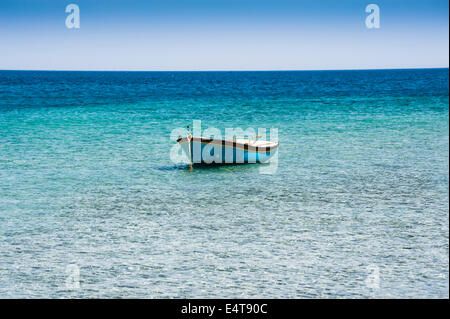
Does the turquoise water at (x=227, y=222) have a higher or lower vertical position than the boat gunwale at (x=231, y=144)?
lower

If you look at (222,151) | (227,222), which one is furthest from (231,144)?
(227,222)

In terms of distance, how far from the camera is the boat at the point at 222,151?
2248 cm

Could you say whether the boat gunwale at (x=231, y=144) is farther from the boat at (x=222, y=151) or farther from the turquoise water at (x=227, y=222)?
the turquoise water at (x=227, y=222)

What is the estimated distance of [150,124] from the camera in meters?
43.1

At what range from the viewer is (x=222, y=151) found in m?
22.6

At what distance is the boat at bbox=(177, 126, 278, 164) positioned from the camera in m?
22.5

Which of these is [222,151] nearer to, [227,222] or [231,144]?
[231,144]

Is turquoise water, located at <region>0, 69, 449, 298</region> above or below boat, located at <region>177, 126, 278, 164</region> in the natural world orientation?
below

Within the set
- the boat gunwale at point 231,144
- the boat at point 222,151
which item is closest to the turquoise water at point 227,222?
the boat at point 222,151

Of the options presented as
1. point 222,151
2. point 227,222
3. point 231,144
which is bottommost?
point 227,222

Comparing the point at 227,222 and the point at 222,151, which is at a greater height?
the point at 222,151

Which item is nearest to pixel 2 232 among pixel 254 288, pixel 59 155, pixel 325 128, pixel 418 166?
pixel 254 288

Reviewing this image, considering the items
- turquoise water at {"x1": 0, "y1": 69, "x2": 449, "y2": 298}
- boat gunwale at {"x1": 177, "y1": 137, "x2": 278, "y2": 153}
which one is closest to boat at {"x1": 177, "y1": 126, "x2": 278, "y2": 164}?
boat gunwale at {"x1": 177, "y1": 137, "x2": 278, "y2": 153}

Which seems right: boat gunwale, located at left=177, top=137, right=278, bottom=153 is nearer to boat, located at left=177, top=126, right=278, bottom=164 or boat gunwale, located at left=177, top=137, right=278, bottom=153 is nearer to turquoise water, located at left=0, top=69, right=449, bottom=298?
boat, located at left=177, top=126, right=278, bottom=164
